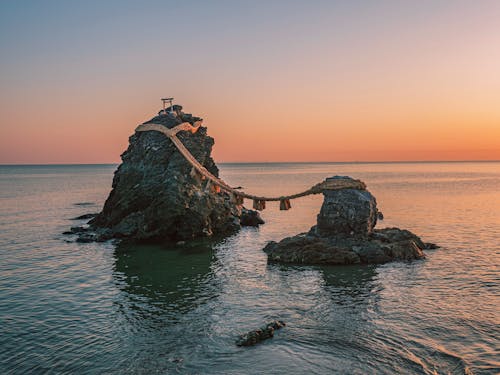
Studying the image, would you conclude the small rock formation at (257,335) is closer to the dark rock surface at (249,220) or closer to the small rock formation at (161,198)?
the small rock formation at (161,198)

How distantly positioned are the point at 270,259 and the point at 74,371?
44.0 feet

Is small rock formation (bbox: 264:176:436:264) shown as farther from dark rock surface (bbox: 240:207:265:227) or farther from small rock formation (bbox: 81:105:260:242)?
dark rock surface (bbox: 240:207:265:227)

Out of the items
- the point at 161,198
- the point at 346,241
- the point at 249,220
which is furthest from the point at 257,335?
→ the point at 249,220

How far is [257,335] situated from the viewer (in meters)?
13.1

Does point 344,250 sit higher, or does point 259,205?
point 259,205

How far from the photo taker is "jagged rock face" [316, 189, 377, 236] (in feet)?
77.4

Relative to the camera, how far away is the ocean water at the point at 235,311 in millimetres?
11883

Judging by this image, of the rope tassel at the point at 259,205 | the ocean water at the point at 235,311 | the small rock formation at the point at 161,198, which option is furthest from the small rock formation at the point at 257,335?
the small rock formation at the point at 161,198

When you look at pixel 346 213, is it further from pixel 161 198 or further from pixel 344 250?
pixel 161 198

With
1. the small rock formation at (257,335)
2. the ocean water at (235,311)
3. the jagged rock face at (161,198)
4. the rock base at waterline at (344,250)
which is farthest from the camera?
the jagged rock face at (161,198)

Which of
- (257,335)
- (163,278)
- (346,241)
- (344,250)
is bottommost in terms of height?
(163,278)

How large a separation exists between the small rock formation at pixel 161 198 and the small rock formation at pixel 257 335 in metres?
16.0

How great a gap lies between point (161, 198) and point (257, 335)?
1790 cm

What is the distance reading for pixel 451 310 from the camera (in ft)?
50.6
